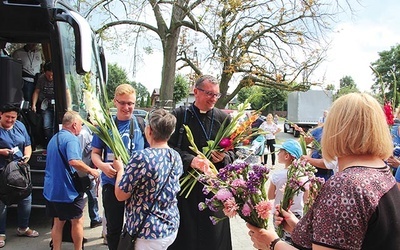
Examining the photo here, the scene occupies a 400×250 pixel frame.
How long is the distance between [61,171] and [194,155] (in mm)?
1715

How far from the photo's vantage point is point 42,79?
246 inches

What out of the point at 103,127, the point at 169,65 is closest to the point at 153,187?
the point at 103,127

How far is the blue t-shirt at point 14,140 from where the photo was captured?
4801 millimetres

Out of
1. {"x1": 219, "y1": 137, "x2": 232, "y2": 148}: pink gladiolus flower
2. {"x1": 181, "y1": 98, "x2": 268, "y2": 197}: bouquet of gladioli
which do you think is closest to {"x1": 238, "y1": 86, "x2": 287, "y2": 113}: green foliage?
{"x1": 181, "y1": 98, "x2": 268, "y2": 197}: bouquet of gladioli

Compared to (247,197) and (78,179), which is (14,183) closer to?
(78,179)

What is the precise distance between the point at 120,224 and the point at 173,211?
0.85m

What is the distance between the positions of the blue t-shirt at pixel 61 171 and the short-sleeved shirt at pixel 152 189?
158cm

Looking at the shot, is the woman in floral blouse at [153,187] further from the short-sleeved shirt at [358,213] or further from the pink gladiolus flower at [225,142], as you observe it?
the short-sleeved shirt at [358,213]

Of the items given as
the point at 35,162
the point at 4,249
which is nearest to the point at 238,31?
the point at 35,162

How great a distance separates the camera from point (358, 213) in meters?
1.32

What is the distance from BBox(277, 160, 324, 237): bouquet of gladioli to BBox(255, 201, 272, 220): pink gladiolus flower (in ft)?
0.65

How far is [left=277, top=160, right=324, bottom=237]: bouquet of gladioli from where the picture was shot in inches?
76.5

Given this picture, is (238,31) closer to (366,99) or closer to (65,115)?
(65,115)

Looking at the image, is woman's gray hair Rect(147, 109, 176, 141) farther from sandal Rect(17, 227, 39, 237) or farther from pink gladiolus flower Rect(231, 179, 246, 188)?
sandal Rect(17, 227, 39, 237)
